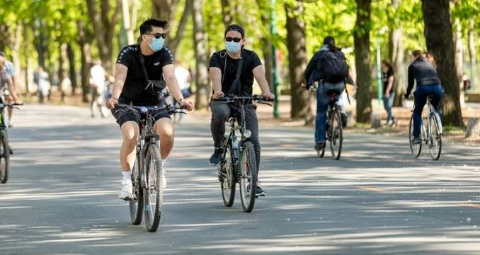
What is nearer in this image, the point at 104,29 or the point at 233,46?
the point at 233,46

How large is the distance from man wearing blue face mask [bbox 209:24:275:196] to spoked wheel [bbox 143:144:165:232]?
78.7 inches

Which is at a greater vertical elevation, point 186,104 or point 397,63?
point 186,104

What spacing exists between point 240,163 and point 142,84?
134cm

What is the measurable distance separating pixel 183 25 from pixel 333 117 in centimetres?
2806

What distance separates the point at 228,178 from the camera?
520 inches

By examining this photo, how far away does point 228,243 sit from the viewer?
1039 centimetres

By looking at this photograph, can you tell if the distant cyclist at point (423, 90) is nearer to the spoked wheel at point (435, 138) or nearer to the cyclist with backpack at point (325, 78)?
the spoked wheel at point (435, 138)

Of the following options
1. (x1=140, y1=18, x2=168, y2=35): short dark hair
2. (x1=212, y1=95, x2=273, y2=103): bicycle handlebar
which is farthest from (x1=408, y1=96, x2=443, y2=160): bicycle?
(x1=140, y1=18, x2=168, y2=35): short dark hair

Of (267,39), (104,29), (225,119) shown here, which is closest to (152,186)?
(225,119)

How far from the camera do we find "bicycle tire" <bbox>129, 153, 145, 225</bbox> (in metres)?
11.6

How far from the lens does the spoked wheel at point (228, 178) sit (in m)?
13.0

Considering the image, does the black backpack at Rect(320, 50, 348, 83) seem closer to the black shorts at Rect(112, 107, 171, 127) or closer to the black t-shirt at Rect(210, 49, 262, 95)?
the black t-shirt at Rect(210, 49, 262, 95)

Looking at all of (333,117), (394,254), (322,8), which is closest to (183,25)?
(322,8)

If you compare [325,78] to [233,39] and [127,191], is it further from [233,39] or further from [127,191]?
[127,191]
